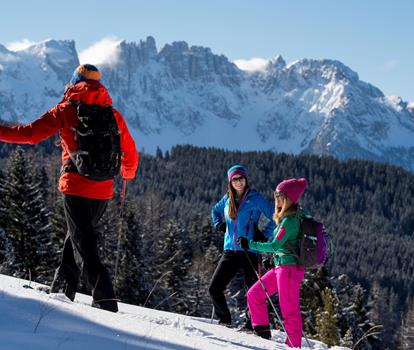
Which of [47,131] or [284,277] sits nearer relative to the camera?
[47,131]

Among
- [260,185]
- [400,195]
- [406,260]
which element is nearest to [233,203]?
[406,260]

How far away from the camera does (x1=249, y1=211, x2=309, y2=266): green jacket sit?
6.10 meters

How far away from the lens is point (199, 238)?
180ft

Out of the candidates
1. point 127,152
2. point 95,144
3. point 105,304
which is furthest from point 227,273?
point 95,144

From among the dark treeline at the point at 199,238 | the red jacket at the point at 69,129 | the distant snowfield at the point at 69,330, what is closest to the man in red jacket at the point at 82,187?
the red jacket at the point at 69,129

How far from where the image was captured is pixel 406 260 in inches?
5285

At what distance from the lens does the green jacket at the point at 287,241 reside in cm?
610

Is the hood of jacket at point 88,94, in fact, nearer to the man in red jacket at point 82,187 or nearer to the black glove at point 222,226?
the man in red jacket at point 82,187

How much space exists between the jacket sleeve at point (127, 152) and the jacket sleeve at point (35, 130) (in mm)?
575

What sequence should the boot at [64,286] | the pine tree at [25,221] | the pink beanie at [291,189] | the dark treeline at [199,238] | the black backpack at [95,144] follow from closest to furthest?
1. the black backpack at [95,144]
2. the boot at [64,286]
3. the pink beanie at [291,189]
4. the pine tree at [25,221]
5. the dark treeline at [199,238]

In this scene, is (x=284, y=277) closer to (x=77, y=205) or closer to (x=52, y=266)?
(x=77, y=205)

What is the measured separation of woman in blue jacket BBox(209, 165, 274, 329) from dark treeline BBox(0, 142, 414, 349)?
0.72 m

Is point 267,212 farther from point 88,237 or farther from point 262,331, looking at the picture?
point 88,237

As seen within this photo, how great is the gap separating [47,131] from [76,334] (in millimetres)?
2273
